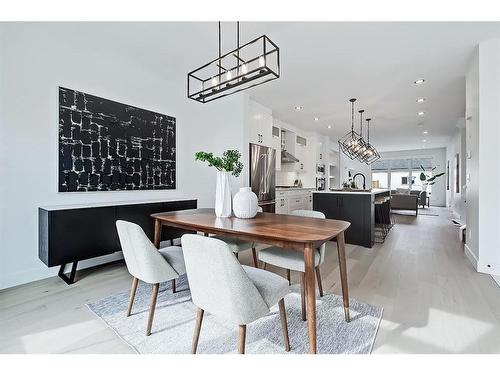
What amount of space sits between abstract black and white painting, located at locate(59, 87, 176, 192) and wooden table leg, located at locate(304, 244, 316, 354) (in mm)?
2679

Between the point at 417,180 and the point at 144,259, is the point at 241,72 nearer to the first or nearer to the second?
the point at 144,259

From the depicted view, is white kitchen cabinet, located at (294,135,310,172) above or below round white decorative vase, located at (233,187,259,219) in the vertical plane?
above

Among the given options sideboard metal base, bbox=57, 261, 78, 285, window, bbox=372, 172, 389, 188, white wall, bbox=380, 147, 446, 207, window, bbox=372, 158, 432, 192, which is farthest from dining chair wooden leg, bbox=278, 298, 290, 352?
white wall, bbox=380, 147, 446, 207

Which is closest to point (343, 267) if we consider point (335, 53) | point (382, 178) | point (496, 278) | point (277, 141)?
point (496, 278)

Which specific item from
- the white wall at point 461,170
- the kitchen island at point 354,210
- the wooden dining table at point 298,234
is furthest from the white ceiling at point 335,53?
the wooden dining table at point 298,234

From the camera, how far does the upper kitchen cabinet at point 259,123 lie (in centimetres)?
455

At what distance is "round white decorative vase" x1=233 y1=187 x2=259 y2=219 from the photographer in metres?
2.09

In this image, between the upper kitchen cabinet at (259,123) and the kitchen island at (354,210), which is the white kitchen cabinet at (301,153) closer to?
the upper kitchen cabinet at (259,123)

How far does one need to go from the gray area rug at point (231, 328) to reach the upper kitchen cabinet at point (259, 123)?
10.1 feet

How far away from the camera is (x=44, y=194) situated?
102 inches

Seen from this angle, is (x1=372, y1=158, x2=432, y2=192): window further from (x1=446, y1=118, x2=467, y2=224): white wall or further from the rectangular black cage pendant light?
the rectangular black cage pendant light

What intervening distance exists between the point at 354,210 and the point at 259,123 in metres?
2.35

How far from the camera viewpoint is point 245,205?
2.09 metres
